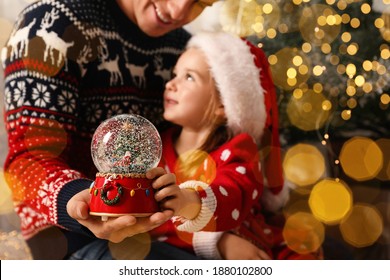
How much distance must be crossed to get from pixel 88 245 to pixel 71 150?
7.3 inches

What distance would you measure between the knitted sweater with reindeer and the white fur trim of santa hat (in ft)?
0.46

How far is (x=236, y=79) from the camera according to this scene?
1.07m

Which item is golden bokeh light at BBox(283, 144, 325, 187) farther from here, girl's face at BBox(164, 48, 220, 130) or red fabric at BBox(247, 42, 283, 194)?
girl's face at BBox(164, 48, 220, 130)

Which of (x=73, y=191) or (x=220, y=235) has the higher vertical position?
(x=73, y=191)

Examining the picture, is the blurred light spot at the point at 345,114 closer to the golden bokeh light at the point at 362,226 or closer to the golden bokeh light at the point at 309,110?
the golden bokeh light at the point at 309,110

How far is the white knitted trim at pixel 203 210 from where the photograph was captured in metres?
0.88

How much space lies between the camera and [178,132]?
43.7 inches

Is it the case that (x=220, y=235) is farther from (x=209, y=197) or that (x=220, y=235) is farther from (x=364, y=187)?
(x=364, y=187)

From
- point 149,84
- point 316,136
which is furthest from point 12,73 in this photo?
point 316,136

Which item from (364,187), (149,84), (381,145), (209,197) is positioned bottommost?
(364,187)

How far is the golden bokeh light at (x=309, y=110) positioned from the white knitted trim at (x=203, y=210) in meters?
0.46

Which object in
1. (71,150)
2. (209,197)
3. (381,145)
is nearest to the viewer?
(209,197)

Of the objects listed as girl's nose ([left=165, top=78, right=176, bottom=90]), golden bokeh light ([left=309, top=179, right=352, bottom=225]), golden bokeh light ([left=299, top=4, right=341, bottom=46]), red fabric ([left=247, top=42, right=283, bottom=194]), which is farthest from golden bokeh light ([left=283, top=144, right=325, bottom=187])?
girl's nose ([left=165, top=78, right=176, bottom=90])

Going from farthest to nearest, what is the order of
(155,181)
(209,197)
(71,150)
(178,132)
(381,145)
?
(381,145)
(178,132)
(71,150)
(209,197)
(155,181)
